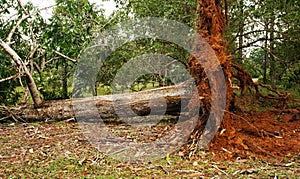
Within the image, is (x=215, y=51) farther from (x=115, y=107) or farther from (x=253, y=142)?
(x=115, y=107)

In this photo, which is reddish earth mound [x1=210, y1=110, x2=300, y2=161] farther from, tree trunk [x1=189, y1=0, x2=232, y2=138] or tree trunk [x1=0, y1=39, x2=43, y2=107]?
tree trunk [x1=0, y1=39, x2=43, y2=107]

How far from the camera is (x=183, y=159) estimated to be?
11.5ft

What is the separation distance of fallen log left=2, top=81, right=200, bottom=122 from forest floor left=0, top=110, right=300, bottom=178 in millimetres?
1009

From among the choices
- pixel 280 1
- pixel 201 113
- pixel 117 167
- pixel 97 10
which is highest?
pixel 97 10

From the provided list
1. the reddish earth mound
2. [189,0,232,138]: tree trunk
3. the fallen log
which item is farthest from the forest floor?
the fallen log

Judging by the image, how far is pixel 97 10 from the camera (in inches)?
337

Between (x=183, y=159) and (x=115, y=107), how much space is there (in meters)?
2.32

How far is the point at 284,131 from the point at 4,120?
16.3 feet

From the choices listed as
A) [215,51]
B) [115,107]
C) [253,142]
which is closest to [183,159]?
[253,142]

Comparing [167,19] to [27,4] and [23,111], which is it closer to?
[27,4]

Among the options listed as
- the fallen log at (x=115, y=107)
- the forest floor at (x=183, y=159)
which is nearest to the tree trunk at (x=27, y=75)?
the fallen log at (x=115, y=107)

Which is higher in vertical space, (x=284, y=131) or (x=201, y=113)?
(x=201, y=113)

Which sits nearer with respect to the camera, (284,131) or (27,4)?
(284,131)

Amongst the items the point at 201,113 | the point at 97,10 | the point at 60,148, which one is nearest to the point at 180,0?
the point at 97,10
